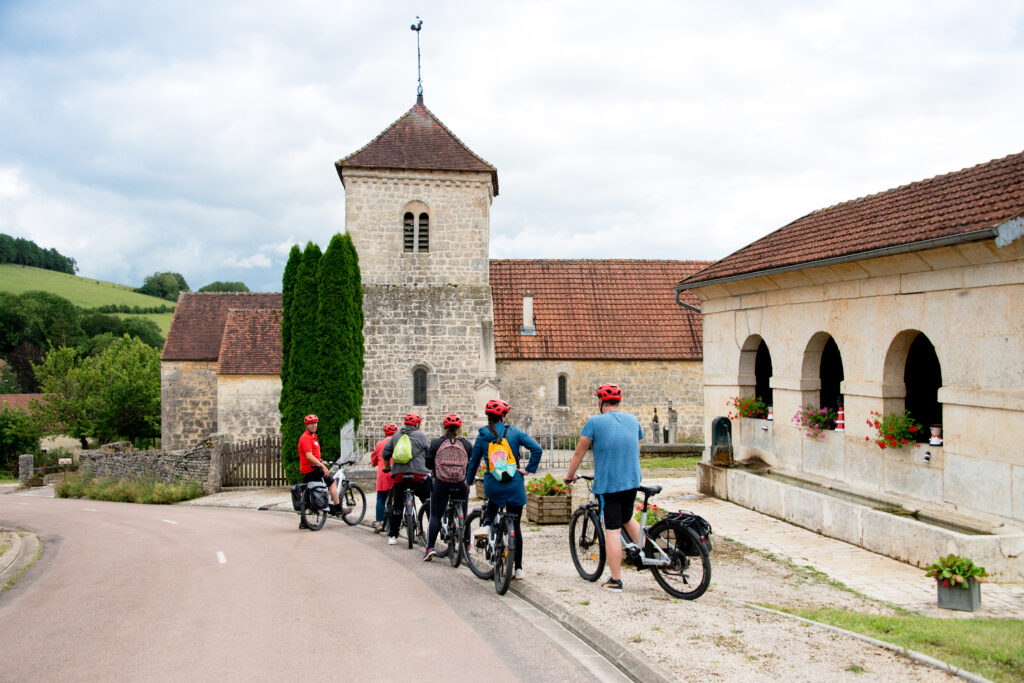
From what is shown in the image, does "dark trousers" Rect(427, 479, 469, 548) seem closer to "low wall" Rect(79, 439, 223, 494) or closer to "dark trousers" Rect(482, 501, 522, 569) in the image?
"dark trousers" Rect(482, 501, 522, 569)

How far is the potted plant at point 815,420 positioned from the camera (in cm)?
1162

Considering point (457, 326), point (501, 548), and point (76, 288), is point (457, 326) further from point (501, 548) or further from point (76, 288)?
point (76, 288)

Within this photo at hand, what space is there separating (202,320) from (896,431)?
30.5m

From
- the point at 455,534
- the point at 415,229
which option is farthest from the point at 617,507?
the point at 415,229

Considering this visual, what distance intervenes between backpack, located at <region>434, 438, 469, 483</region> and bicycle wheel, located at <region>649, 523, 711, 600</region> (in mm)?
2478

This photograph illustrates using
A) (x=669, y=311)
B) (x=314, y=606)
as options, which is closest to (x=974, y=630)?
(x=314, y=606)

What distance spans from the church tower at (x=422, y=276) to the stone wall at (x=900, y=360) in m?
12.7

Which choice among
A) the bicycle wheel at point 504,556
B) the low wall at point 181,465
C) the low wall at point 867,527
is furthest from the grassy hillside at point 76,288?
the bicycle wheel at point 504,556

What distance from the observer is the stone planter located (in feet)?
22.1

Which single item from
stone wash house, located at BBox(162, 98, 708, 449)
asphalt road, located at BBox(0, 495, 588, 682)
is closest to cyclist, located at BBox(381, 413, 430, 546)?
asphalt road, located at BBox(0, 495, 588, 682)

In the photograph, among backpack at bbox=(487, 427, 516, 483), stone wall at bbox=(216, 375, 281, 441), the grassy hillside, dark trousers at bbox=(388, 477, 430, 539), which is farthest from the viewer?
the grassy hillside

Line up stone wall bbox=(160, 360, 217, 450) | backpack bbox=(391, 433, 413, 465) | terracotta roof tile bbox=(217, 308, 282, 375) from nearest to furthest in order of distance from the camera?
backpack bbox=(391, 433, 413, 465), terracotta roof tile bbox=(217, 308, 282, 375), stone wall bbox=(160, 360, 217, 450)

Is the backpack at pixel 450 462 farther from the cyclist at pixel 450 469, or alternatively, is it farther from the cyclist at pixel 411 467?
the cyclist at pixel 411 467

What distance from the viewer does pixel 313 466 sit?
12242 mm
